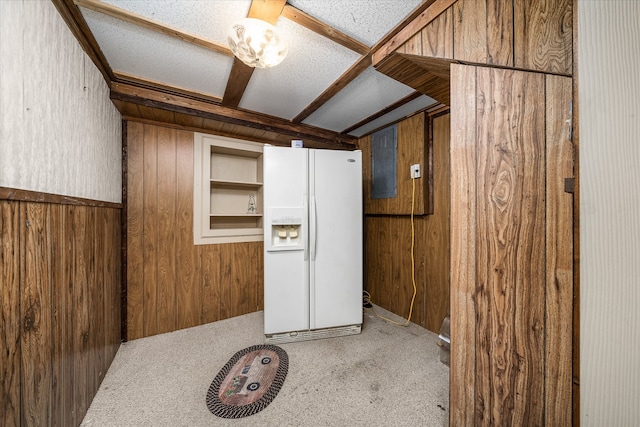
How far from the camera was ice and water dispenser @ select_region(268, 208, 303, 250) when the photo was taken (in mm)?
1891

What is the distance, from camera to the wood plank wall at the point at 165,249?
1898 mm

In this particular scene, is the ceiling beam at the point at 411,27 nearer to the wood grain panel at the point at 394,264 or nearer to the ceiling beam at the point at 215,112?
the ceiling beam at the point at 215,112

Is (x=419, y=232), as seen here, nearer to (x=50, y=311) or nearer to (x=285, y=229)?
(x=285, y=229)

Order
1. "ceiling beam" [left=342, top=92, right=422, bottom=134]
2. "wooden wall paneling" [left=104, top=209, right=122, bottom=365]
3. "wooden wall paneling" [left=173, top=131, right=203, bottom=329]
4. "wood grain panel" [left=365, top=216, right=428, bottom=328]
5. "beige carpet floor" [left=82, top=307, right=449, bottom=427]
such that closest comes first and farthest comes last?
"beige carpet floor" [left=82, top=307, right=449, bottom=427], "wooden wall paneling" [left=104, top=209, right=122, bottom=365], "ceiling beam" [left=342, top=92, right=422, bottom=134], "wooden wall paneling" [left=173, top=131, right=203, bottom=329], "wood grain panel" [left=365, top=216, right=428, bottom=328]

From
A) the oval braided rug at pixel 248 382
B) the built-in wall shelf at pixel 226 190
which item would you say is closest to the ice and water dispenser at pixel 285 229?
the built-in wall shelf at pixel 226 190

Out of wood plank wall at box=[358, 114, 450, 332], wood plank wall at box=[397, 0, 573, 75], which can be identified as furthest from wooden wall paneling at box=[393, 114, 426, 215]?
wood plank wall at box=[397, 0, 573, 75]

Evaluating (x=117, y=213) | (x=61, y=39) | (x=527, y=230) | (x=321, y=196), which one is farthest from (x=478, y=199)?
(x=117, y=213)

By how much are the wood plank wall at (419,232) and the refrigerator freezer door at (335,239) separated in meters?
0.56

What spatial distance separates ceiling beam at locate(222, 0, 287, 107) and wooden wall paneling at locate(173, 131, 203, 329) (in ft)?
2.06

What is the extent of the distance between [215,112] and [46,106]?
3.83 ft

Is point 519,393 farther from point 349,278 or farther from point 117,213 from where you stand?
point 117,213

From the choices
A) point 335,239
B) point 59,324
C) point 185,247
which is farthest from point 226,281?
point 59,324

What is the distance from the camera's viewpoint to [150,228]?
1.97 metres

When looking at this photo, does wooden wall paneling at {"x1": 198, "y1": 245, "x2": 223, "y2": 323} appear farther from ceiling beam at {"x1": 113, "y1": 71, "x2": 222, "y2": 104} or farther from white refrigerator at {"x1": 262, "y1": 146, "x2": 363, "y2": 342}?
ceiling beam at {"x1": 113, "y1": 71, "x2": 222, "y2": 104}
